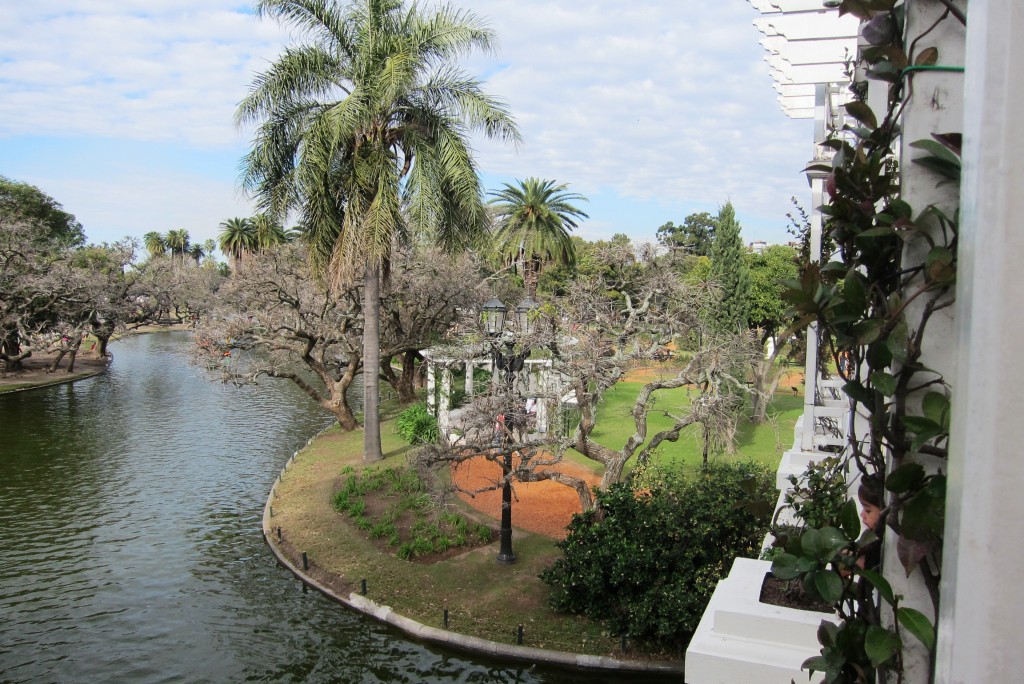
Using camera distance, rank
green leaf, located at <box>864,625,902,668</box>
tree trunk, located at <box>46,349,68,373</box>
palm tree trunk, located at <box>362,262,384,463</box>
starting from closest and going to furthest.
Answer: green leaf, located at <box>864,625,902,668</box> < palm tree trunk, located at <box>362,262,384,463</box> < tree trunk, located at <box>46,349,68,373</box>

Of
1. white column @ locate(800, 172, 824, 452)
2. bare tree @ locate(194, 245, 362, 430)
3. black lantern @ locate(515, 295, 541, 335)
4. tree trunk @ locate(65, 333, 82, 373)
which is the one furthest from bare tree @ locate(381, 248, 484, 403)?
white column @ locate(800, 172, 824, 452)

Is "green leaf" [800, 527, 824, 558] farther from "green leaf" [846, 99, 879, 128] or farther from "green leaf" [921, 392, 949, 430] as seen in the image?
"green leaf" [846, 99, 879, 128]

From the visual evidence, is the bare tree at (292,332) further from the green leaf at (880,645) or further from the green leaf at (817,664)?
the green leaf at (880,645)

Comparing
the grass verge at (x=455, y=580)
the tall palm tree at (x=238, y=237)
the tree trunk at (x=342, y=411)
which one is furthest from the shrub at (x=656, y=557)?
the tall palm tree at (x=238, y=237)

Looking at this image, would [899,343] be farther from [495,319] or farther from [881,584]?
[495,319]

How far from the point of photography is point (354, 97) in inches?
614

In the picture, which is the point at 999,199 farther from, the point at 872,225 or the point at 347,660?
the point at 347,660

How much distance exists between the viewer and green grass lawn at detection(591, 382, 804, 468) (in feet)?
61.8

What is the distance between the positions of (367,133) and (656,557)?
11.2m

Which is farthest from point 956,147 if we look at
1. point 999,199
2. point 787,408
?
point 787,408

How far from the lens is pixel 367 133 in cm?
1641

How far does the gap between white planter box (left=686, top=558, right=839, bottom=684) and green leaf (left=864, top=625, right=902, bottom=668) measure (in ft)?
7.51

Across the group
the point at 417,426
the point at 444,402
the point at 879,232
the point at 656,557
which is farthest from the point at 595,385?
the point at 879,232

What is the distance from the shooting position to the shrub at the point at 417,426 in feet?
68.0
